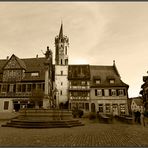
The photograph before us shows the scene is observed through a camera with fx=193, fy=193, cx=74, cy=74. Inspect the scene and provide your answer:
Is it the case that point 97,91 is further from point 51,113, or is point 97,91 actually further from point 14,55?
point 51,113

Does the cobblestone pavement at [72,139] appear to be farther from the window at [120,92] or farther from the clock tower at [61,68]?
the clock tower at [61,68]

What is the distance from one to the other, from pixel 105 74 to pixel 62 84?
1122cm

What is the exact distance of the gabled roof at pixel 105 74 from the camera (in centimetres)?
4638

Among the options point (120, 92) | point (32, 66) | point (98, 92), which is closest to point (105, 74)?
point (98, 92)

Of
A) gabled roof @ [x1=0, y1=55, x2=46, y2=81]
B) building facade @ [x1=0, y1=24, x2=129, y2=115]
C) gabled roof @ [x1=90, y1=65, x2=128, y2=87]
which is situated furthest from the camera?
gabled roof @ [x1=90, y1=65, x2=128, y2=87]

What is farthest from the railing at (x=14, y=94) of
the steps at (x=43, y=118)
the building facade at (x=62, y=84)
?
the steps at (x=43, y=118)

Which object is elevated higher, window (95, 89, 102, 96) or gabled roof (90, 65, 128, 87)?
gabled roof (90, 65, 128, 87)

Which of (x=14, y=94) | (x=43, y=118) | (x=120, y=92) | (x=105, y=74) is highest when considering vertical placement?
(x=105, y=74)

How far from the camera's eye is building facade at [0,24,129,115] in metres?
38.7

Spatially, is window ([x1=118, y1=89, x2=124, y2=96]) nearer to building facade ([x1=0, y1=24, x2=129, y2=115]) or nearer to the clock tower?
building facade ([x1=0, y1=24, x2=129, y2=115])

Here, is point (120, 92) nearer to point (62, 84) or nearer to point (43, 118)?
point (62, 84)

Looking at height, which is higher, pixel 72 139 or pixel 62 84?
pixel 62 84

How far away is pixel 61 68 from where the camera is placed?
4941cm

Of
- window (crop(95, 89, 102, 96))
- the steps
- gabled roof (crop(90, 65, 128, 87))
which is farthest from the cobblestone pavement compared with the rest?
gabled roof (crop(90, 65, 128, 87))
